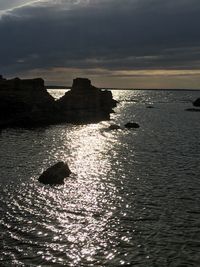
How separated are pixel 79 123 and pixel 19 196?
84.5 m

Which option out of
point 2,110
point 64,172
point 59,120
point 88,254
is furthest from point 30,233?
point 59,120

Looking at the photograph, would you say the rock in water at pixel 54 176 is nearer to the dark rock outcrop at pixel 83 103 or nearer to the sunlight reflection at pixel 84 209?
the sunlight reflection at pixel 84 209

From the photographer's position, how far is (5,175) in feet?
152

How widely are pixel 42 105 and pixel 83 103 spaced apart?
1770 cm

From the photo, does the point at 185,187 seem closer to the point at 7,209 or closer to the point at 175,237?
the point at 175,237

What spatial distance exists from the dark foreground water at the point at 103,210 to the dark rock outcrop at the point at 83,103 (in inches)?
2453

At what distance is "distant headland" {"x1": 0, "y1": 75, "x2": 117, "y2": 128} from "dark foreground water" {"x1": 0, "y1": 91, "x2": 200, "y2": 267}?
158 feet

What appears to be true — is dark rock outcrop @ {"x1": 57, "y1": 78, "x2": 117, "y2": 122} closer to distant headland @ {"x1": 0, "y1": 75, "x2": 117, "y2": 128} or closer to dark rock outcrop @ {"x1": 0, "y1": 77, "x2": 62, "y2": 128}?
distant headland @ {"x1": 0, "y1": 75, "x2": 117, "y2": 128}

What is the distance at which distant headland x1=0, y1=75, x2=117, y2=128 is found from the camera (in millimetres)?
111000

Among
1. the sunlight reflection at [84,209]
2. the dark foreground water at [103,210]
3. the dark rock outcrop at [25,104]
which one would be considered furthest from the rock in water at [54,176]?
the dark rock outcrop at [25,104]

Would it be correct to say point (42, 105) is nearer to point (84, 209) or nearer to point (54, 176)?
point (54, 176)

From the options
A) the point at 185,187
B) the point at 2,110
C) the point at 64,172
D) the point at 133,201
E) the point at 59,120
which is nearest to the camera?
the point at 133,201

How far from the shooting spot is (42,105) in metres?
119

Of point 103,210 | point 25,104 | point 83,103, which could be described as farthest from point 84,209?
point 83,103
